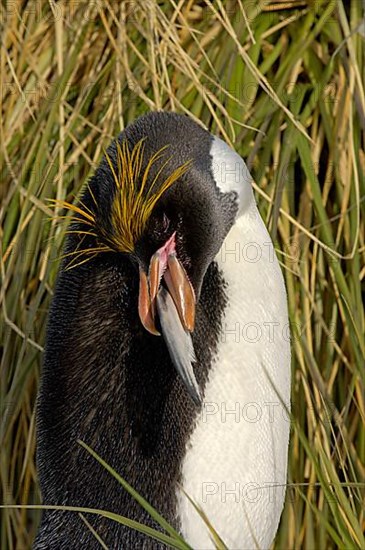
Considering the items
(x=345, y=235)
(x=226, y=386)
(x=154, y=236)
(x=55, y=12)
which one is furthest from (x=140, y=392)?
(x=55, y=12)

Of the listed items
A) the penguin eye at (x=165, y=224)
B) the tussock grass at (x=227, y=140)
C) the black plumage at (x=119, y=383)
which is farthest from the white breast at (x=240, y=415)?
the tussock grass at (x=227, y=140)

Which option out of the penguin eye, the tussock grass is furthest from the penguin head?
the tussock grass

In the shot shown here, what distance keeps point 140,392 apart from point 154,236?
253 mm

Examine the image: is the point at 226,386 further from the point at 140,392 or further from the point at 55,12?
the point at 55,12

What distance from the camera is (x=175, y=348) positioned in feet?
4.75

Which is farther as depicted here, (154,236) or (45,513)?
(45,513)

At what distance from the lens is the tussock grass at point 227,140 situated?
2258 mm

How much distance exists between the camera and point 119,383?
1613mm

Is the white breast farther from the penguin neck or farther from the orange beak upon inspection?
the orange beak

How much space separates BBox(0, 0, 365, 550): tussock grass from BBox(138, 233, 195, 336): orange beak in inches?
29.9

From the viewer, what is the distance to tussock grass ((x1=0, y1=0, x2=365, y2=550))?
2.26 m

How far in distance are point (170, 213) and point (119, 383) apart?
0.28 meters

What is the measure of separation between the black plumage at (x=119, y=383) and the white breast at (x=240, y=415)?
18mm

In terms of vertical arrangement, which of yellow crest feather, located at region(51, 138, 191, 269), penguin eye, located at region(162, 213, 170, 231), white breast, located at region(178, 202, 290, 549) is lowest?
white breast, located at region(178, 202, 290, 549)
